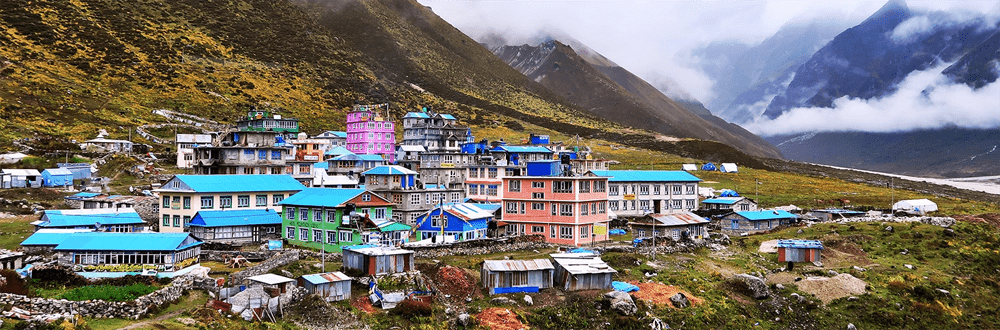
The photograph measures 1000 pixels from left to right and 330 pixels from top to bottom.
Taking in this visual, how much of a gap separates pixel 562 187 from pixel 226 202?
29706mm

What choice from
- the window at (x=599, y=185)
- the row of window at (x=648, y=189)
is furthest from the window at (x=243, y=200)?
the row of window at (x=648, y=189)

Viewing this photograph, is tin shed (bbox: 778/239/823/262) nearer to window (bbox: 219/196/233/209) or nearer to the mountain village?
the mountain village

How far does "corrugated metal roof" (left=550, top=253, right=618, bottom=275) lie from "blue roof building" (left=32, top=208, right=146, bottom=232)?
34.5 m

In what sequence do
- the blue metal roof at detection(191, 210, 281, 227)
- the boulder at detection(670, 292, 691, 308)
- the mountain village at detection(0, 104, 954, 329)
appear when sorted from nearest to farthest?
the mountain village at detection(0, 104, 954, 329), the boulder at detection(670, 292, 691, 308), the blue metal roof at detection(191, 210, 281, 227)

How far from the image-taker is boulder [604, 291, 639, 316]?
1718 inches

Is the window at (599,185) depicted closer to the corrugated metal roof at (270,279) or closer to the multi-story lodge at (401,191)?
the multi-story lodge at (401,191)

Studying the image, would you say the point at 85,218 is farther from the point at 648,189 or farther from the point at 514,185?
the point at 648,189

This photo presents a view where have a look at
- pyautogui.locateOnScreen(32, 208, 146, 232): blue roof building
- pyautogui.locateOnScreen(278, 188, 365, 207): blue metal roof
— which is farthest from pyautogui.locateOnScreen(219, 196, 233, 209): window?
pyautogui.locateOnScreen(32, 208, 146, 232): blue roof building

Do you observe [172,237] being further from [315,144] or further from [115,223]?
[315,144]

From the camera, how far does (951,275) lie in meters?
58.7

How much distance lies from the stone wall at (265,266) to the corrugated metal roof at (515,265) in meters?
13.5

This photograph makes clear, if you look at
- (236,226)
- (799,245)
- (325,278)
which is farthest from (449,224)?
(799,245)

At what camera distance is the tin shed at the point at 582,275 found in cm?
4694

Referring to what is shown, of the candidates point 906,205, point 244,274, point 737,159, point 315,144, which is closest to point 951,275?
point 906,205
